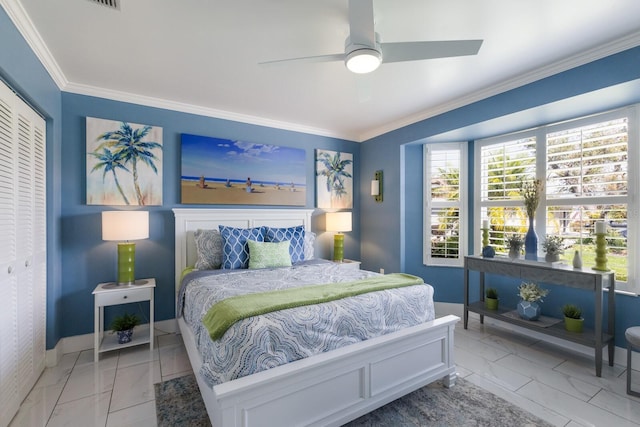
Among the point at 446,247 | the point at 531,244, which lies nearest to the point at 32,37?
the point at 446,247

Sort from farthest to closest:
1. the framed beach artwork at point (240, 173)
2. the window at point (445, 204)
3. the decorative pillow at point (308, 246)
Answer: the window at point (445, 204), the decorative pillow at point (308, 246), the framed beach artwork at point (240, 173)

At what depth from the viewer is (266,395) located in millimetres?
1482

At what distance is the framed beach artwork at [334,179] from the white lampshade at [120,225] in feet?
7.80

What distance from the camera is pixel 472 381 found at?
2.33 meters

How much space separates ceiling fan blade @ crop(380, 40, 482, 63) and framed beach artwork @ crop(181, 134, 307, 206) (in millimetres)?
2350

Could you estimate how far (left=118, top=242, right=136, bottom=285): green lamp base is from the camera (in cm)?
283

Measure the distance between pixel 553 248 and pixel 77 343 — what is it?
15.8 ft

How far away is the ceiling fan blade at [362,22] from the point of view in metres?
1.52

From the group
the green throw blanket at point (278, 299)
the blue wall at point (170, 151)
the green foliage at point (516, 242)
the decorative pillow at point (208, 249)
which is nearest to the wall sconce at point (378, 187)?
the blue wall at point (170, 151)

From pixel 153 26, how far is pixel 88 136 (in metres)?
1.58

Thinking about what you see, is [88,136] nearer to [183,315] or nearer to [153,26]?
[153,26]

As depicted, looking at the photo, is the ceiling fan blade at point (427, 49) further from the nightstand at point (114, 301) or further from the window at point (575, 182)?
the nightstand at point (114, 301)

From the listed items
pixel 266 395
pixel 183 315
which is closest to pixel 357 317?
pixel 266 395

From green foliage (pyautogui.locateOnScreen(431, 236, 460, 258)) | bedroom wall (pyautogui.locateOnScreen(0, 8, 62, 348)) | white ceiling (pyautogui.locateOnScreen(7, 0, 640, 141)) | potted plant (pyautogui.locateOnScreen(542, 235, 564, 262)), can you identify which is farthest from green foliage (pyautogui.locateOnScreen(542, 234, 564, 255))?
bedroom wall (pyautogui.locateOnScreen(0, 8, 62, 348))
